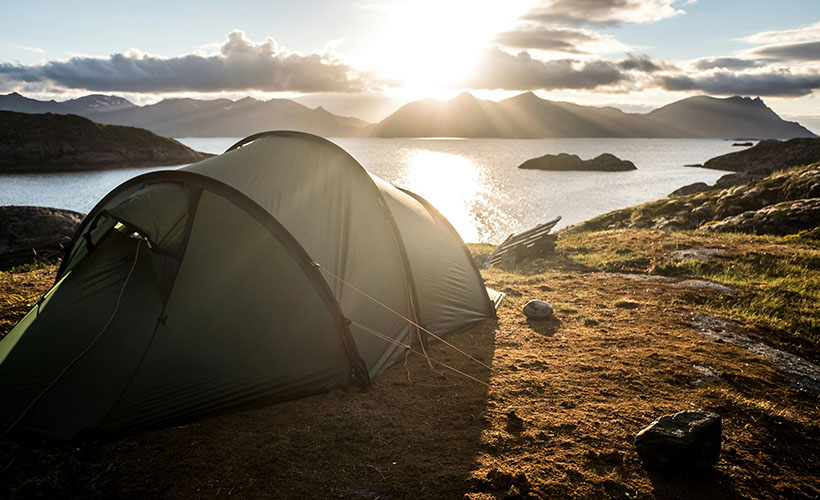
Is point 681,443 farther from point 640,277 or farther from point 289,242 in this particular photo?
point 640,277

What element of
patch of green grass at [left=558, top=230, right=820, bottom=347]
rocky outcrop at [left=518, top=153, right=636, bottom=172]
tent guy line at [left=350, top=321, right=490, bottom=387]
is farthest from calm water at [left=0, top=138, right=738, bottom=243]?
tent guy line at [left=350, top=321, right=490, bottom=387]

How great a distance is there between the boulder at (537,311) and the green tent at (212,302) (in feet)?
10.3

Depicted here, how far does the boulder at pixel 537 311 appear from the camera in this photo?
9.23m

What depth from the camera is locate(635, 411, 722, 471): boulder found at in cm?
448

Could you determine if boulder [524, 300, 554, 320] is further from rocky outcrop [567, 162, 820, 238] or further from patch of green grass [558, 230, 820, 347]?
rocky outcrop [567, 162, 820, 238]

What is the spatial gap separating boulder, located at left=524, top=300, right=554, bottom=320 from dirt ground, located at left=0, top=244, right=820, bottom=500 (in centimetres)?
147

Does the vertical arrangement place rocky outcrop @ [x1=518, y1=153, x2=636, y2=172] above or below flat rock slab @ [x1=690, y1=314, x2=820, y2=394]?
above

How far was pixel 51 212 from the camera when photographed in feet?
57.1

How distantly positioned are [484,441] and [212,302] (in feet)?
12.9

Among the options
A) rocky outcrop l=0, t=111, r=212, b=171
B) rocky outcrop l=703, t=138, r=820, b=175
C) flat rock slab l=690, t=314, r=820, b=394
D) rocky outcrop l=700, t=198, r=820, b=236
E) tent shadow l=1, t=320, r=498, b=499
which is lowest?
tent shadow l=1, t=320, r=498, b=499

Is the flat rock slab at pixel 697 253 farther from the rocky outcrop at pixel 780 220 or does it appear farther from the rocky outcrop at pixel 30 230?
the rocky outcrop at pixel 30 230

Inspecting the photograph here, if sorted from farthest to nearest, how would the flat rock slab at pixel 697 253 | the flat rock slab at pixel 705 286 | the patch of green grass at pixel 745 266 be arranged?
the flat rock slab at pixel 697 253, the flat rock slab at pixel 705 286, the patch of green grass at pixel 745 266

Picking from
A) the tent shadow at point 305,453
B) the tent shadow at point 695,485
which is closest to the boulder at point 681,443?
the tent shadow at point 695,485

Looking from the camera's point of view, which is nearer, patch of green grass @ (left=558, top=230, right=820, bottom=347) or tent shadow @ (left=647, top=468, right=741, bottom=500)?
tent shadow @ (left=647, top=468, right=741, bottom=500)
